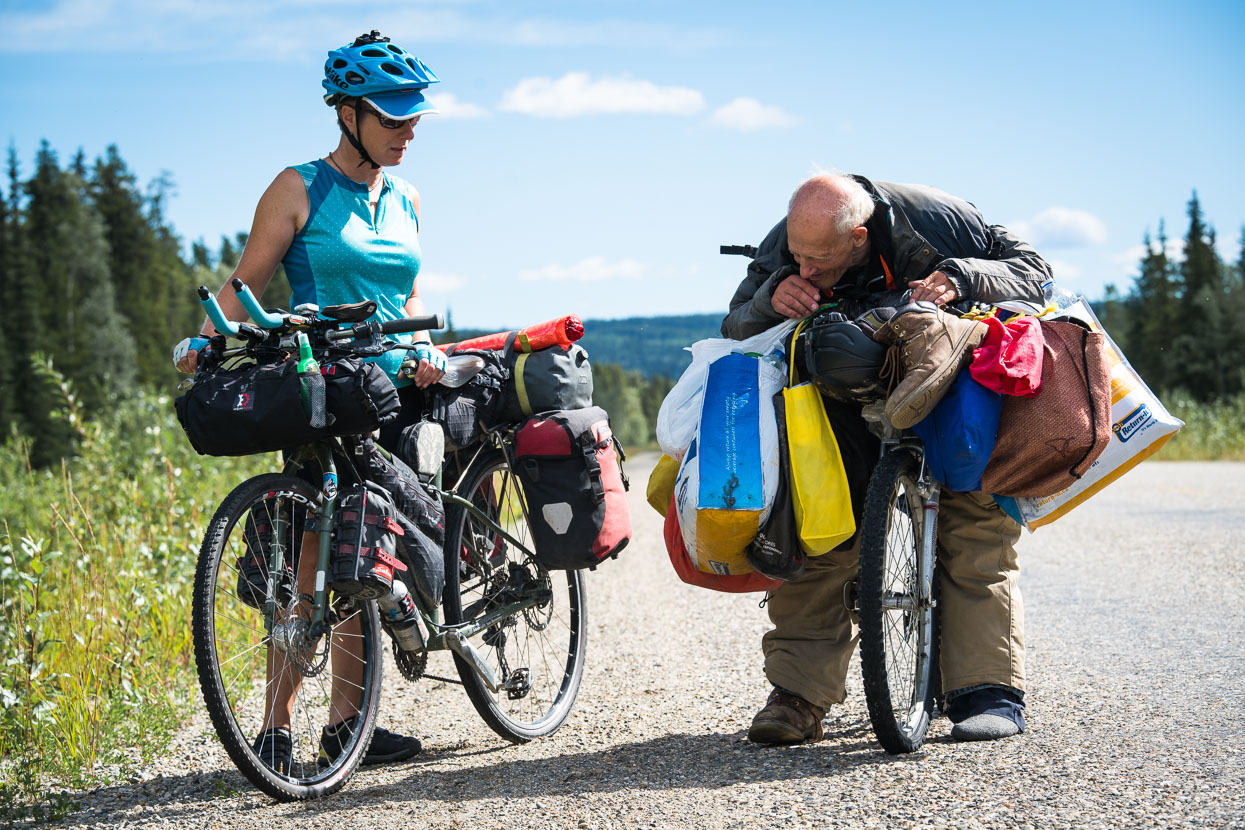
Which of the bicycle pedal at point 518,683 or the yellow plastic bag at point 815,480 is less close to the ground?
the yellow plastic bag at point 815,480

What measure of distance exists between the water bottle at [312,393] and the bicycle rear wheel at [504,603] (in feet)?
3.03

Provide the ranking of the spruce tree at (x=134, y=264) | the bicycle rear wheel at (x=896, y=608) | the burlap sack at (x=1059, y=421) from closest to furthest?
the bicycle rear wheel at (x=896, y=608), the burlap sack at (x=1059, y=421), the spruce tree at (x=134, y=264)

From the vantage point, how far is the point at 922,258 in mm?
3939

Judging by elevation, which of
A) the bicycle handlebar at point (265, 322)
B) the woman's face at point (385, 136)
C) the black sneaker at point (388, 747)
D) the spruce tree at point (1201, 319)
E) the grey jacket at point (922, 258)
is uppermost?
the spruce tree at point (1201, 319)

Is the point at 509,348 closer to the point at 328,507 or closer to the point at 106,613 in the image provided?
the point at 328,507

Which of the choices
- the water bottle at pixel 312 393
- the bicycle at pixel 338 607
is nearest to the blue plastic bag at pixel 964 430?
the bicycle at pixel 338 607

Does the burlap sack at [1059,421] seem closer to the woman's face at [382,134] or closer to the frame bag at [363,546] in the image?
the frame bag at [363,546]

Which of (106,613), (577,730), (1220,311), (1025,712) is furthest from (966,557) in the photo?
(1220,311)

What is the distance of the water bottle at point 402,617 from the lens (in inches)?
147

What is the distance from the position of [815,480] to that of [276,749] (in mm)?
1869

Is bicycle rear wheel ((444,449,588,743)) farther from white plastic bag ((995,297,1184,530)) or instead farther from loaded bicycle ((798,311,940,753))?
white plastic bag ((995,297,1184,530))

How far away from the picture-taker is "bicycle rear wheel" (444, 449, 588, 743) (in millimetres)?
4133

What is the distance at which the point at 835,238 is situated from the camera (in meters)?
3.85

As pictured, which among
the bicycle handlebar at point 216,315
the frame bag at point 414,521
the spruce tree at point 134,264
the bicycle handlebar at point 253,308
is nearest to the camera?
the bicycle handlebar at point 216,315
